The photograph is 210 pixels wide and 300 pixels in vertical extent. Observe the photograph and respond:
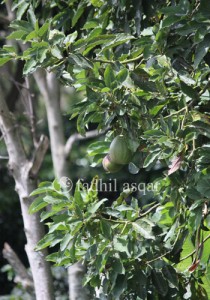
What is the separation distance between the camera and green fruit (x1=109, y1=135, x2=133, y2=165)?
284cm

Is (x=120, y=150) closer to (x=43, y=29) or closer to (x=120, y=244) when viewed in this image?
(x=120, y=244)

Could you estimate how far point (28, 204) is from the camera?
12.4ft

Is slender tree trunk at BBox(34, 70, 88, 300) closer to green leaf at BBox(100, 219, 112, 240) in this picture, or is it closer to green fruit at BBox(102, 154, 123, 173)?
green fruit at BBox(102, 154, 123, 173)

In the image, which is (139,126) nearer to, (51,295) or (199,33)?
(199,33)

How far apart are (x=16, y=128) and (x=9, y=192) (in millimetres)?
4254

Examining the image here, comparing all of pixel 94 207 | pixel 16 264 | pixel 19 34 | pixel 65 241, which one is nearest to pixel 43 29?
pixel 19 34

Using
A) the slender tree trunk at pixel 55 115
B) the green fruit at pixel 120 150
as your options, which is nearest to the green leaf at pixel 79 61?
the green fruit at pixel 120 150

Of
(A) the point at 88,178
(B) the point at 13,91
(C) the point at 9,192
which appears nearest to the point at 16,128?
(B) the point at 13,91

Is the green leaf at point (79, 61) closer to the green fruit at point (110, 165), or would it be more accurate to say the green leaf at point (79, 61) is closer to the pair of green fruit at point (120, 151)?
the pair of green fruit at point (120, 151)

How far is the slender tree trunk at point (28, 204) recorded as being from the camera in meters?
3.77

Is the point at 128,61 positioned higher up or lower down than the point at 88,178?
higher up

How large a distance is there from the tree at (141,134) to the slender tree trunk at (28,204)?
65 centimetres

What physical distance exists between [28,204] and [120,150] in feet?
3.58

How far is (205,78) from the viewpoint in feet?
9.51
